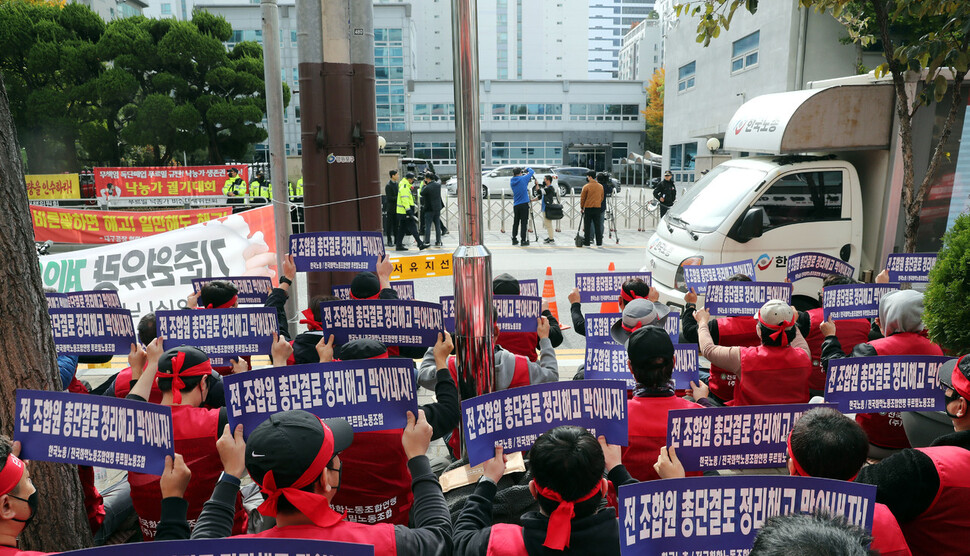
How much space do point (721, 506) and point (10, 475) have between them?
2.36 metres

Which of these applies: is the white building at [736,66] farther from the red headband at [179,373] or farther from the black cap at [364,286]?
the red headband at [179,373]

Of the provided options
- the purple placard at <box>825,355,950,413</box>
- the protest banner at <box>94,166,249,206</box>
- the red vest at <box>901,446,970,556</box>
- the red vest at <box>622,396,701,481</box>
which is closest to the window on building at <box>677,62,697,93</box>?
the protest banner at <box>94,166,249,206</box>

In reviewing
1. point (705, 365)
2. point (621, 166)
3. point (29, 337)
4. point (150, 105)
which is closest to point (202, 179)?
point (150, 105)

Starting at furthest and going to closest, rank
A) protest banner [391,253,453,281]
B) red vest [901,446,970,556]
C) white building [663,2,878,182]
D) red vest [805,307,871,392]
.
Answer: white building [663,2,878,182] < protest banner [391,253,453,281] < red vest [805,307,871,392] < red vest [901,446,970,556]

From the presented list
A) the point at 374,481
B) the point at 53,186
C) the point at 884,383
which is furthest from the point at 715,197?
the point at 53,186

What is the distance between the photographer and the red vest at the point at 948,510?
2.52 metres

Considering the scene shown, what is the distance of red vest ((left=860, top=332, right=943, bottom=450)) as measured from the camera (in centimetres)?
418

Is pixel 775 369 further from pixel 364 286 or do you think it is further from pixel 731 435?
pixel 364 286

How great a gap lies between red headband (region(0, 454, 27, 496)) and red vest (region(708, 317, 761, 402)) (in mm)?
4308

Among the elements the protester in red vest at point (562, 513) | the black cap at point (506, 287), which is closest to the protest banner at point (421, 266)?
the black cap at point (506, 287)

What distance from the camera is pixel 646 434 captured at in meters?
3.32

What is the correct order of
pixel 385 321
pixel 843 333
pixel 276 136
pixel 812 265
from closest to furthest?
pixel 385 321 < pixel 843 333 < pixel 812 265 < pixel 276 136

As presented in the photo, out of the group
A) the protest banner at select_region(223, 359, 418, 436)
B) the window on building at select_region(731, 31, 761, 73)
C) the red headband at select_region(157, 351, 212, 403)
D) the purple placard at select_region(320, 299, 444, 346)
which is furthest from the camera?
the window on building at select_region(731, 31, 761, 73)

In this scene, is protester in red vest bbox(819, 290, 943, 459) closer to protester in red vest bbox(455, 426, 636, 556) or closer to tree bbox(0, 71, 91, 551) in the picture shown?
protester in red vest bbox(455, 426, 636, 556)
